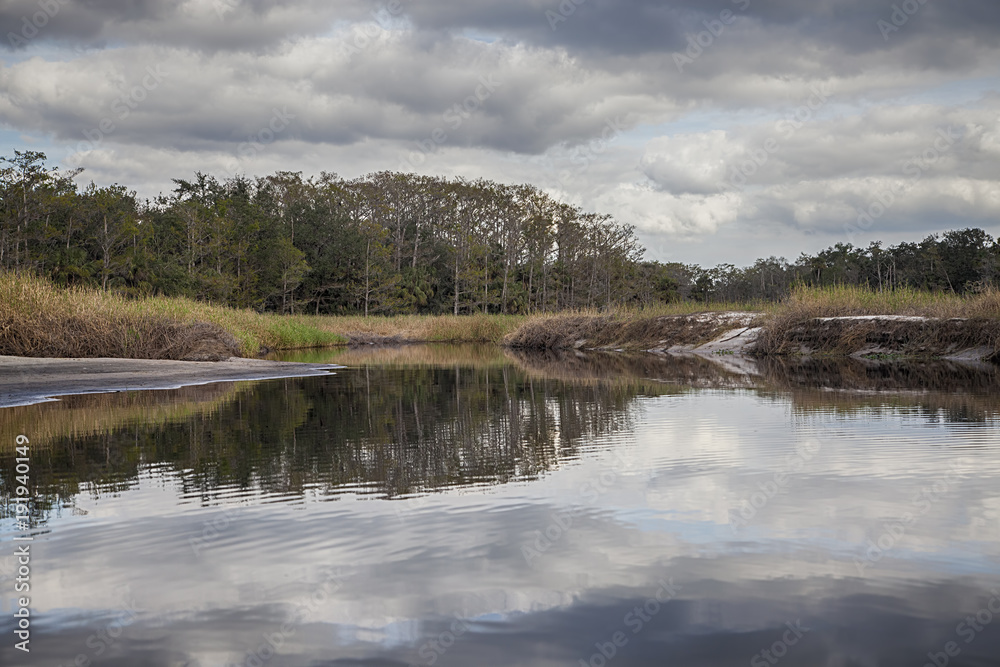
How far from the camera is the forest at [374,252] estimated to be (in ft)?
121

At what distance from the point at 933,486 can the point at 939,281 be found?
183 ft

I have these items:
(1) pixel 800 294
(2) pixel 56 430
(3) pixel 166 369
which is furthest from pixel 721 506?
(1) pixel 800 294

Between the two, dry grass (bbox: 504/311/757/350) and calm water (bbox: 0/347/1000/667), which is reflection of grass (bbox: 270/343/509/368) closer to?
dry grass (bbox: 504/311/757/350)

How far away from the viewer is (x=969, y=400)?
11180mm

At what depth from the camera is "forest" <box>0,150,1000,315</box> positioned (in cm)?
3691

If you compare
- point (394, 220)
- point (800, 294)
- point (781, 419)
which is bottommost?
point (781, 419)

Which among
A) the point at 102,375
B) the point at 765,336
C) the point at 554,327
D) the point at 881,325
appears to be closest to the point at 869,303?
the point at 881,325

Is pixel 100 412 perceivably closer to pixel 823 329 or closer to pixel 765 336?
pixel 823 329

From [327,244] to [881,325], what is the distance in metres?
41.8

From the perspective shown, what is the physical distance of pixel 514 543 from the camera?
14.5 feet

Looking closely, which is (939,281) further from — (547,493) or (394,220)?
(547,493)

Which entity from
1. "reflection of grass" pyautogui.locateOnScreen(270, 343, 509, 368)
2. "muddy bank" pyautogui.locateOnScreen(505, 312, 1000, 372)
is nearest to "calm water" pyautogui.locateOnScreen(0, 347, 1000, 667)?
"muddy bank" pyautogui.locateOnScreen(505, 312, 1000, 372)

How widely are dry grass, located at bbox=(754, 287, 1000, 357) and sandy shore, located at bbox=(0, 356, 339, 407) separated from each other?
15768mm

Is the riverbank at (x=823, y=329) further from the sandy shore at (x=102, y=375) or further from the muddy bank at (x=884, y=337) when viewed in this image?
the sandy shore at (x=102, y=375)
